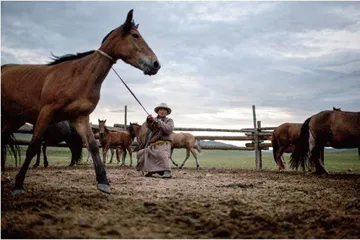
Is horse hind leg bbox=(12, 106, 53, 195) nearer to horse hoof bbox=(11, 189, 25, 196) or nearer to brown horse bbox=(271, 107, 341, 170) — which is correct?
horse hoof bbox=(11, 189, 25, 196)

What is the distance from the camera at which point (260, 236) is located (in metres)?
2.23

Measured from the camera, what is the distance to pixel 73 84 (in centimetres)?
397

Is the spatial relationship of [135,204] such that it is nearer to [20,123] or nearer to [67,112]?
[67,112]

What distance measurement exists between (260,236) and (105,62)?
3097mm

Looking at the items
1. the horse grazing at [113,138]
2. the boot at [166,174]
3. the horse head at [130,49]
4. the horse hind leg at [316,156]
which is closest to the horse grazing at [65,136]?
the horse grazing at [113,138]

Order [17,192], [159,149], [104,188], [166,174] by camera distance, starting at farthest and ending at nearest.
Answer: [159,149] < [166,174] < [104,188] < [17,192]

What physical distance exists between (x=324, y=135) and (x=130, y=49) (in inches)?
283

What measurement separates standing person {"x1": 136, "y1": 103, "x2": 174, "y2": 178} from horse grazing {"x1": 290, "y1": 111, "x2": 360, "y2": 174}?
469 cm

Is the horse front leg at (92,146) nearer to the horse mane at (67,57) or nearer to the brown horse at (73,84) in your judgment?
the brown horse at (73,84)

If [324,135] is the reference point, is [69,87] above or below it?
above

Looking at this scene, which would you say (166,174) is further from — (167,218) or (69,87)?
(167,218)

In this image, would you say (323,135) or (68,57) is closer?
(68,57)

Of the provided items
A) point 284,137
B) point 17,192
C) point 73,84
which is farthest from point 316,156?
point 17,192

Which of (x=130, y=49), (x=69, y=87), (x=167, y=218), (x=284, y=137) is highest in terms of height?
(x=130, y=49)
